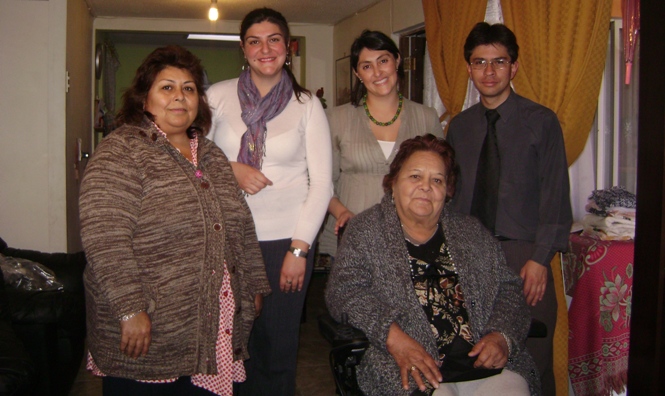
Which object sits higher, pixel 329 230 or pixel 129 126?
pixel 129 126

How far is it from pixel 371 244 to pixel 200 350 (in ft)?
2.00

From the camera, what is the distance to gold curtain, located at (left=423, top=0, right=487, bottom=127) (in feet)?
12.4

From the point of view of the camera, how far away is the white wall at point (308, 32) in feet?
22.5

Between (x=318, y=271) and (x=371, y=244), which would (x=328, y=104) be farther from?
→ (x=371, y=244)

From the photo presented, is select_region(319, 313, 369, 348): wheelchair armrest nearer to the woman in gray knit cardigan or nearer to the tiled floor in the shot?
the woman in gray knit cardigan

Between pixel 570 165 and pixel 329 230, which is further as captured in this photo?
pixel 570 165

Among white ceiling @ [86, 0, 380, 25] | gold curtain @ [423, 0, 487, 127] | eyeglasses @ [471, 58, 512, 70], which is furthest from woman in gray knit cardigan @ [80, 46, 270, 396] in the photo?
white ceiling @ [86, 0, 380, 25]

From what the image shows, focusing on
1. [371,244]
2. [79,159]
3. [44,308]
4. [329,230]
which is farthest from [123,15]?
[371,244]

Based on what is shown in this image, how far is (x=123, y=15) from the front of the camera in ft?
21.9

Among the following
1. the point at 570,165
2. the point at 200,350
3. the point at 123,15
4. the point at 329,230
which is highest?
the point at 123,15

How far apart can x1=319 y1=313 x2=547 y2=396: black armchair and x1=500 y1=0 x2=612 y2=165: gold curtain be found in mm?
1646

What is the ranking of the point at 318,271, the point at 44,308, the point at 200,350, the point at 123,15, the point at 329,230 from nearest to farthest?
the point at 200,350 → the point at 329,230 → the point at 44,308 → the point at 318,271 → the point at 123,15

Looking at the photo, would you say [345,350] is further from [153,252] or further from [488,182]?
[488,182]

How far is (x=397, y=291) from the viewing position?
189 cm
